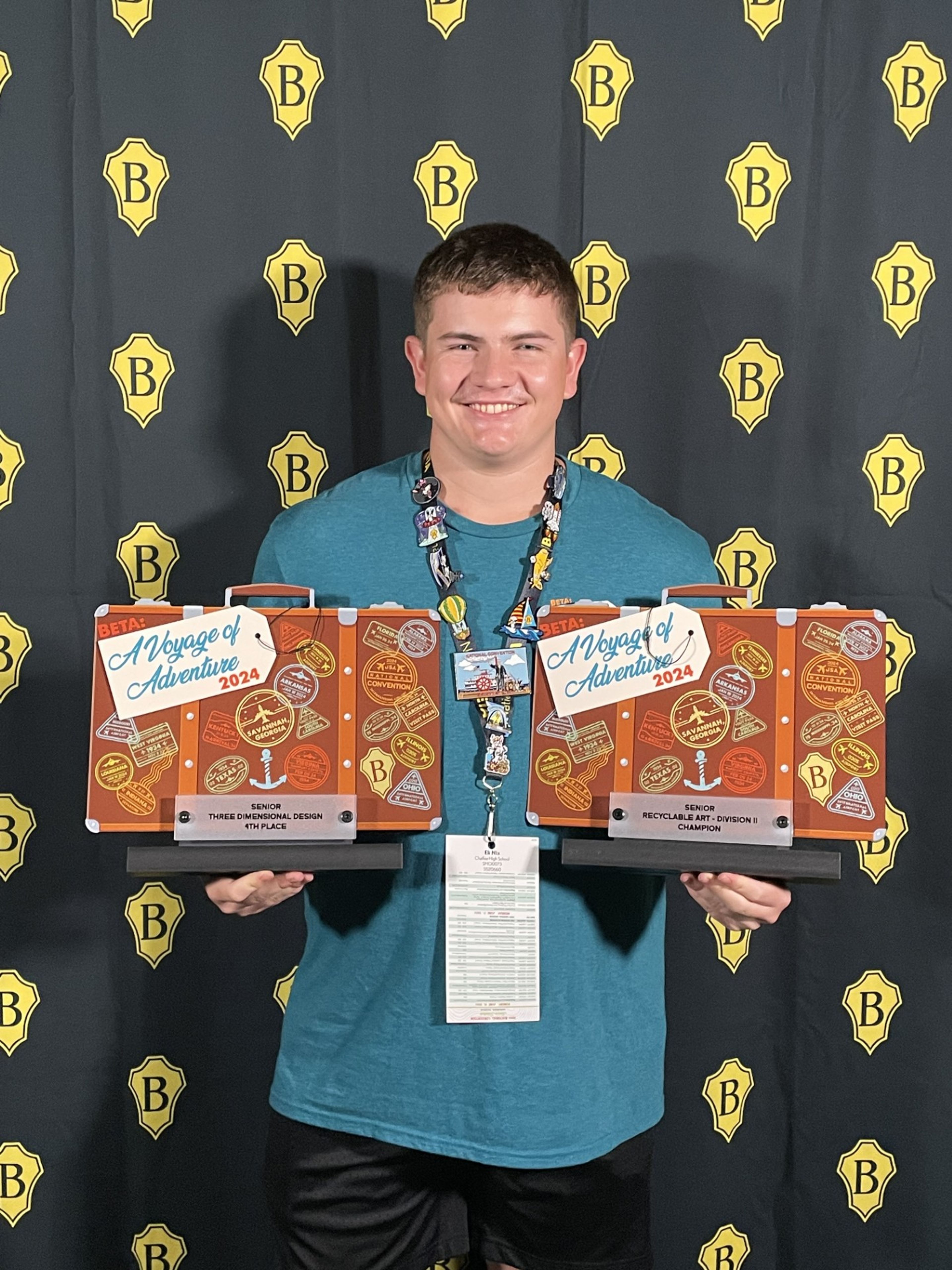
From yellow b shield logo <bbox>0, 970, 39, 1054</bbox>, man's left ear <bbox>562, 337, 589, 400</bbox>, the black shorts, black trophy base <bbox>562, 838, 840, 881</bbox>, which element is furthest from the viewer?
yellow b shield logo <bbox>0, 970, 39, 1054</bbox>

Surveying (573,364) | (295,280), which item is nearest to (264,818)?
(573,364)

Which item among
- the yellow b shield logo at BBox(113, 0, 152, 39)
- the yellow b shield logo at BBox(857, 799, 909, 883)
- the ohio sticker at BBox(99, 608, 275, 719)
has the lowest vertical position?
the yellow b shield logo at BBox(857, 799, 909, 883)

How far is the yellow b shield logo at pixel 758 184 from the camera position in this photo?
1880 millimetres

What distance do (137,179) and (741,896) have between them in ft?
4.57

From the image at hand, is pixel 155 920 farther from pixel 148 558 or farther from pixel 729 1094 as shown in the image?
pixel 729 1094

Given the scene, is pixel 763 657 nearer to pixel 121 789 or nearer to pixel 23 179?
pixel 121 789

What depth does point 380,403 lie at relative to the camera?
6.16 feet

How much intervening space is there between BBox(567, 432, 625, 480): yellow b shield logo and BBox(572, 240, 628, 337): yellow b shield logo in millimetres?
181

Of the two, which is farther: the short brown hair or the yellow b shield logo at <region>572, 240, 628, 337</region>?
the yellow b shield logo at <region>572, 240, 628, 337</region>

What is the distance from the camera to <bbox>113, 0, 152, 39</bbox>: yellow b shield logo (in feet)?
5.96

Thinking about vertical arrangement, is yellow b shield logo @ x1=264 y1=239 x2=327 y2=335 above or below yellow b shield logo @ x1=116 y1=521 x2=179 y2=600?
above

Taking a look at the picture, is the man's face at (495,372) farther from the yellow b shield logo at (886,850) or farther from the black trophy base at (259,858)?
the yellow b shield logo at (886,850)

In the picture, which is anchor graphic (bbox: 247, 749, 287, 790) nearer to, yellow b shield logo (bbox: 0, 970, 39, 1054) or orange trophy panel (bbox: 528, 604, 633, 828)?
A: orange trophy panel (bbox: 528, 604, 633, 828)

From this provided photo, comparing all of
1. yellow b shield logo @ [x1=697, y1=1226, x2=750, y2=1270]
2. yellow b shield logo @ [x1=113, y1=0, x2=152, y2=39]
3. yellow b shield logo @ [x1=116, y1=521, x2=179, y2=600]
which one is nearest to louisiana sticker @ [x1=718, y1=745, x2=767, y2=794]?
yellow b shield logo @ [x1=116, y1=521, x2=179, y2=600]
